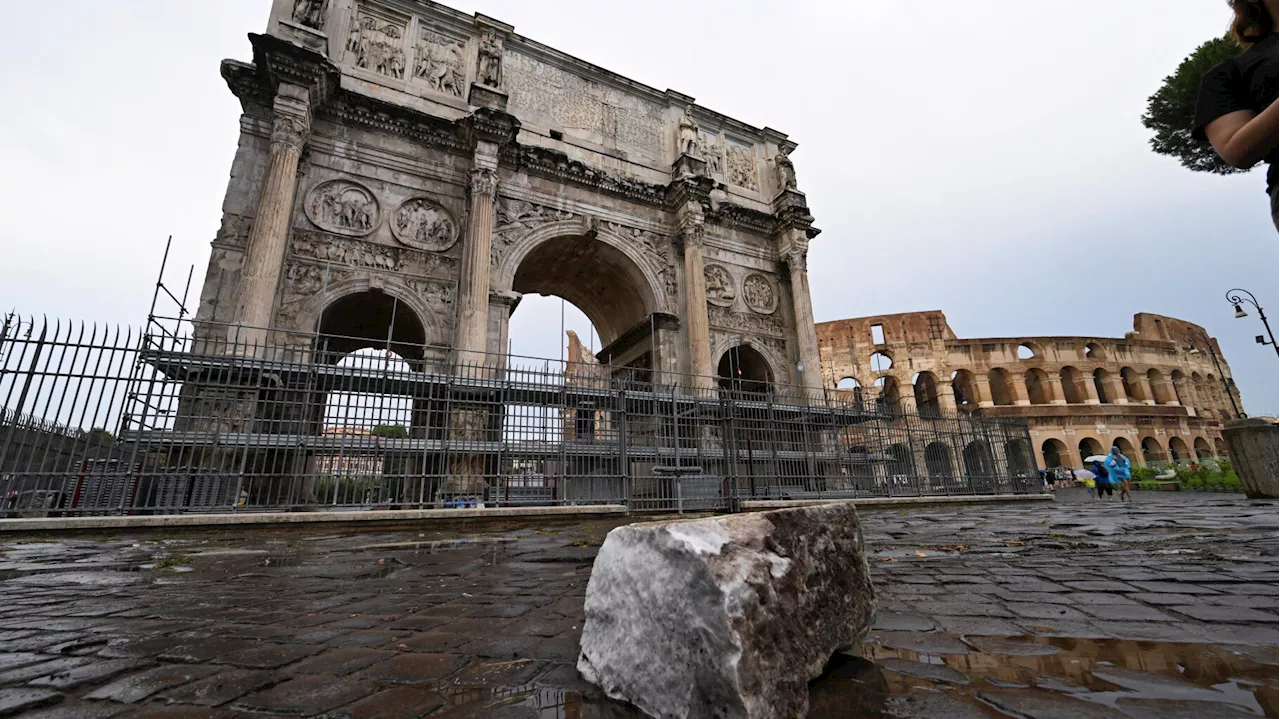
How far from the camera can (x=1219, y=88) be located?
1814 mm

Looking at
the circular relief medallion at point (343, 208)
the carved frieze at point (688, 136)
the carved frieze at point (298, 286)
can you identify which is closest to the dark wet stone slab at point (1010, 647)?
the carved frieze at point (298, 286)

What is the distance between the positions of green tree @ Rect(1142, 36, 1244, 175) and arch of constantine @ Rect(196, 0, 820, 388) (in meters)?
8.85

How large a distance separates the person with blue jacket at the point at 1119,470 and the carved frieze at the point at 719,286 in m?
9.58

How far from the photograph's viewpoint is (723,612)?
1021 mm

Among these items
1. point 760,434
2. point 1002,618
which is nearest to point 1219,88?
point 1002,618

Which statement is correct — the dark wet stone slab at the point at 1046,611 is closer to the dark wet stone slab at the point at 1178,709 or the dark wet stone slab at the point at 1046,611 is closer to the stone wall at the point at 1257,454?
the dark wet stone slab at the point at 1178,709

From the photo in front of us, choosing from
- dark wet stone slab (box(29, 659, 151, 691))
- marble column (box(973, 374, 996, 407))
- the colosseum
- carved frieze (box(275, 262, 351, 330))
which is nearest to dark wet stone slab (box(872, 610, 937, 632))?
dark wet stone slab (box(29, 659, 151, 691))

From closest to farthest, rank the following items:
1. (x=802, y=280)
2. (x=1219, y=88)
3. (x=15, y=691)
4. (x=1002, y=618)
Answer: (x=15, y=691) < (x=1002, y=618) < (x=1219, y=88) < (x=802, y=280)

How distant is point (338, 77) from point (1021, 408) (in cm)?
3351

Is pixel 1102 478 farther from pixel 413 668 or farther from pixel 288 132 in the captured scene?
pixel 288 132

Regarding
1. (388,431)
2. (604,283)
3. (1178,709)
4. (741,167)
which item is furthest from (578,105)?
(1178,709)

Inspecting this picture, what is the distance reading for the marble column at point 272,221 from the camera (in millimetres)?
9352

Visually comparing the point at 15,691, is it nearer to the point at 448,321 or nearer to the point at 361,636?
the point at 361,636

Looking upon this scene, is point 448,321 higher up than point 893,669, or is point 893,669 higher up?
point 448,321
